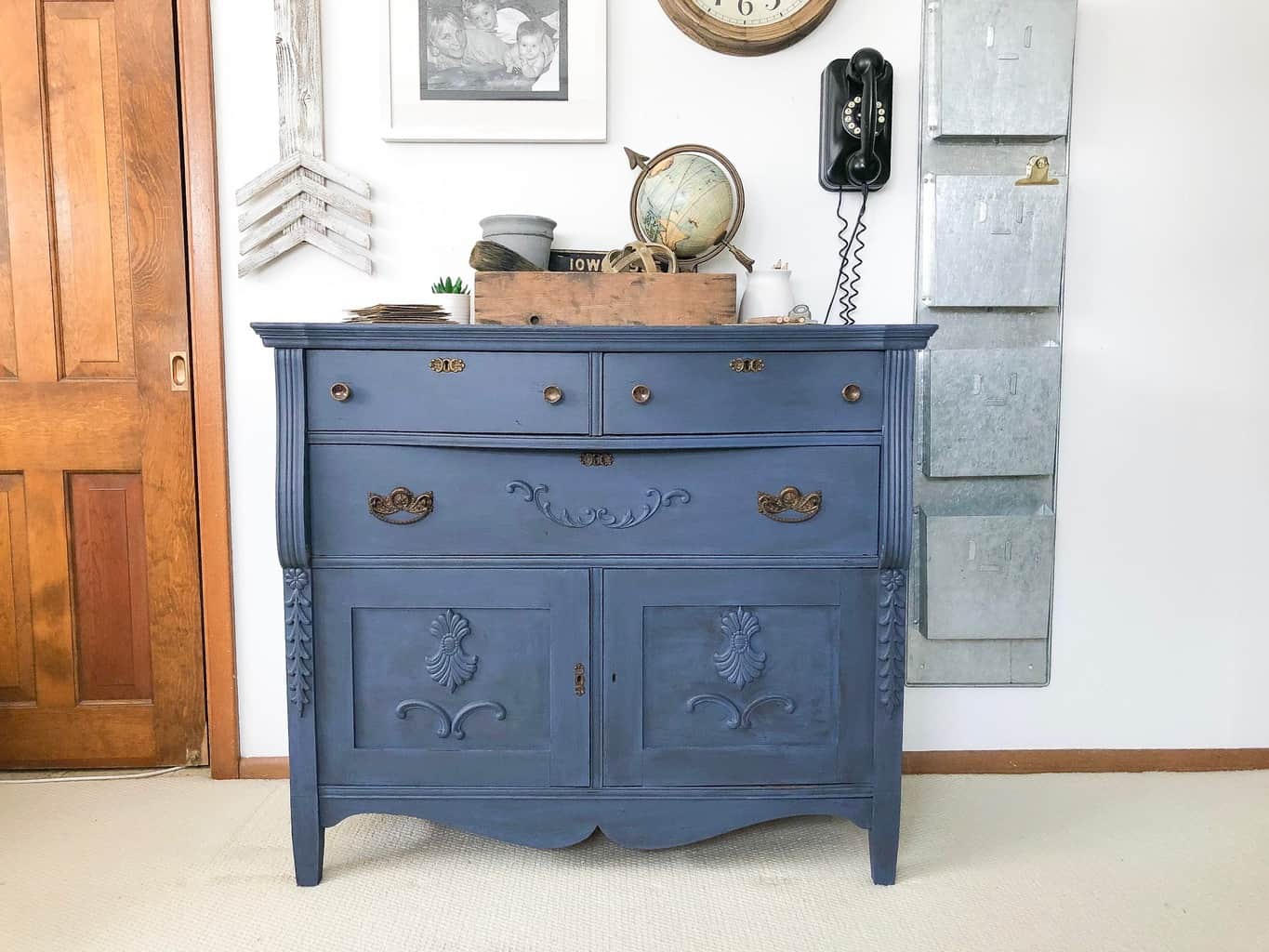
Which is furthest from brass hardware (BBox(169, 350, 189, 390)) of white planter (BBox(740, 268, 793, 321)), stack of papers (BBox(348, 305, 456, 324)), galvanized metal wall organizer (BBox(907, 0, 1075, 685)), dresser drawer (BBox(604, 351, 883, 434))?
galvanized metal wall organizer (BBox(907, 0, 1075, 685))

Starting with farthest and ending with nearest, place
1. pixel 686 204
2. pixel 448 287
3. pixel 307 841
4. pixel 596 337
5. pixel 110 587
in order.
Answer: pixel 110 587
pixel 448 287
pixel 686 204
pixel 307 841
pixel 596 337

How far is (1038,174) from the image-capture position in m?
2.06

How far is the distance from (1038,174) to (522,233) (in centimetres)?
124

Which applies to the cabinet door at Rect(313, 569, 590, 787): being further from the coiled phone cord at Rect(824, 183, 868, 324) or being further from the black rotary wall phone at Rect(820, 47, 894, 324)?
the black rotary wall phone at Rect(820, 47, 894, 324)

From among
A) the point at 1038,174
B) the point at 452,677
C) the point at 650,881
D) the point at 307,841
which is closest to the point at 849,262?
the point at 1038,174

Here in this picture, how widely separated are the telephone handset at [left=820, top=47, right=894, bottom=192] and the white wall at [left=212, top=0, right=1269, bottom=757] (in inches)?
2.2

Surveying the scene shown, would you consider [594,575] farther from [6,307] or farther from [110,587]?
[6,307]

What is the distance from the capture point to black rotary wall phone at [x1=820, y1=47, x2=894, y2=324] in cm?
203

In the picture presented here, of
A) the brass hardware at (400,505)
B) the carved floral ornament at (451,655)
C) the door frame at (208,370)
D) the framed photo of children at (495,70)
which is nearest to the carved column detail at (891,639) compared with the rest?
the carved floral ornament at (451,655)

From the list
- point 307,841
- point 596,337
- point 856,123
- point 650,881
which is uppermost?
point 856,123

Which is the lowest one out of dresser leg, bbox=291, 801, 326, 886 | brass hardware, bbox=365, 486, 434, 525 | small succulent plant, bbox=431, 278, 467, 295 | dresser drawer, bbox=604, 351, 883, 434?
dresser leg, bbox=291, 801, 326, 886

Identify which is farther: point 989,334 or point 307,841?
point 989,334

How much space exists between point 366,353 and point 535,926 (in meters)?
1.13

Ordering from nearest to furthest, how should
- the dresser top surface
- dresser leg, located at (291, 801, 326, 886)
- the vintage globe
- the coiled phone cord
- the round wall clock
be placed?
the dresser top surface
dresser leg, located at (291, 801, 326, 886)
the vintage globe
the round wall clock
the coiled phone cord
